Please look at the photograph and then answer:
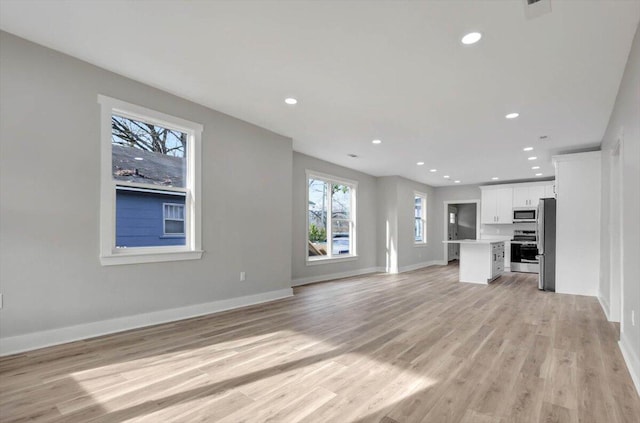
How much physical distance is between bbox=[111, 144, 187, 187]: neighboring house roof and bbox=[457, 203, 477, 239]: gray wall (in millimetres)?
10959

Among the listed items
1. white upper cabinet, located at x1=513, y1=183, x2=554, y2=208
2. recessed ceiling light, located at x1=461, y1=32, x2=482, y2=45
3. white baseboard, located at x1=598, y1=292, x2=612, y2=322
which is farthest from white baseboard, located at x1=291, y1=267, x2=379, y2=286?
recessed ceiling light, located at x1=461, y1=32, x2=482, y2=45

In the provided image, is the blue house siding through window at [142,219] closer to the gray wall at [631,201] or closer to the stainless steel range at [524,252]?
the gray wall at [631,201]

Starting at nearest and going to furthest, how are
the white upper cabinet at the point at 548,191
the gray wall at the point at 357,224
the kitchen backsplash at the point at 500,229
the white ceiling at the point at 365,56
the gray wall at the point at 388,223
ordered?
the white ceiling at the point at 365,56, the gray wall at the point at 357,224, the white upper cabinet at the point at 548,191, the gray wall at the point at 388,223, the kitchen backsplash at the point at 500,229

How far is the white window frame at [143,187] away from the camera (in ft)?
10.9

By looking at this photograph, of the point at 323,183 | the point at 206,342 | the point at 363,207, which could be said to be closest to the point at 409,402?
the point at 206,342

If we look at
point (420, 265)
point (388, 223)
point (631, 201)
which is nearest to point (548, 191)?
point (420, 265)

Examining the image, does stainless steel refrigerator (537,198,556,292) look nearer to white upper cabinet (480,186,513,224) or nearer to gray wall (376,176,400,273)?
white upper cabinet (480,186,513,224)

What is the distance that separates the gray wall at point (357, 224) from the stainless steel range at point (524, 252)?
3819 millimetres

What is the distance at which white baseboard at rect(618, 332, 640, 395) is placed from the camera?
2.33 m

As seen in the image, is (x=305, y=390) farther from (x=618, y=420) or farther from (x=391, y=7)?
(x=391, y=7)

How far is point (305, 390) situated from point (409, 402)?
2.24 feet

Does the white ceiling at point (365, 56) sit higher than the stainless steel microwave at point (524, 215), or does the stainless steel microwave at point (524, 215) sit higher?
the white ceiling at point (365, 56)

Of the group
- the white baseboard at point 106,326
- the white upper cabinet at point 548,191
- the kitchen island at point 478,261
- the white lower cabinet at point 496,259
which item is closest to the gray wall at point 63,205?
the white baseboard at point 106,326

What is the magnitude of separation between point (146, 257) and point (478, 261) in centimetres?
635
